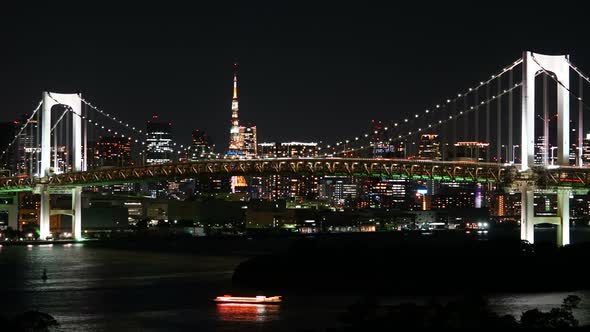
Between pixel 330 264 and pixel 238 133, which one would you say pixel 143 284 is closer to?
pixel 330 264

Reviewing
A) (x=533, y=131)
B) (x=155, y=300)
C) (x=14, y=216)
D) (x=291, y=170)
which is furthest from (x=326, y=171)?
(x=14, y=216)

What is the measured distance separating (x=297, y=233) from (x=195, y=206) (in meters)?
16.3

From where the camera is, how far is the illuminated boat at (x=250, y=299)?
115ft

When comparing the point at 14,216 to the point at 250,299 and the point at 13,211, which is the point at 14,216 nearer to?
the point at 13,211

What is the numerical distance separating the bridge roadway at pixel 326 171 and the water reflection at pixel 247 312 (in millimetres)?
18292

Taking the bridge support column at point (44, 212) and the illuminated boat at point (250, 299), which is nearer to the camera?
the illuminated boat at point (250, 299)

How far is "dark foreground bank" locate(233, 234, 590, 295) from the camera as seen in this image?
38812 mm

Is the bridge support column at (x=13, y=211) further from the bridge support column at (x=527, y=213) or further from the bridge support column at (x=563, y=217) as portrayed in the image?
the bridge support column at (x=563, y=217)

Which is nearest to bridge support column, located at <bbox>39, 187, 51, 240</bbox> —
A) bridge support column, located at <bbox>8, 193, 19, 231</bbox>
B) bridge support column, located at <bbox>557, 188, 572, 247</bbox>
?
bridge support column, located at <bbox>8, 193, 19, 231</bbox>

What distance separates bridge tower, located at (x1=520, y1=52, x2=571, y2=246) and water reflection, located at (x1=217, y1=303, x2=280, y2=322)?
17.4m

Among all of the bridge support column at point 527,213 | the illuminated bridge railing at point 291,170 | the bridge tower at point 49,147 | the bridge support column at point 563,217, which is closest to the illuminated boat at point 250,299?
the bridge support column at point 527,213

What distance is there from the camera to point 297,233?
104 metres

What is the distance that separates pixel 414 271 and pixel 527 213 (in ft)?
35.1

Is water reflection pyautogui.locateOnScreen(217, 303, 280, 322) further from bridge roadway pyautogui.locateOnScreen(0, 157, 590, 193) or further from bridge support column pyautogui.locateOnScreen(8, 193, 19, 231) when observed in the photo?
bridge support column pyautogui.locateOnScreen(8, 193, 19, 231)
